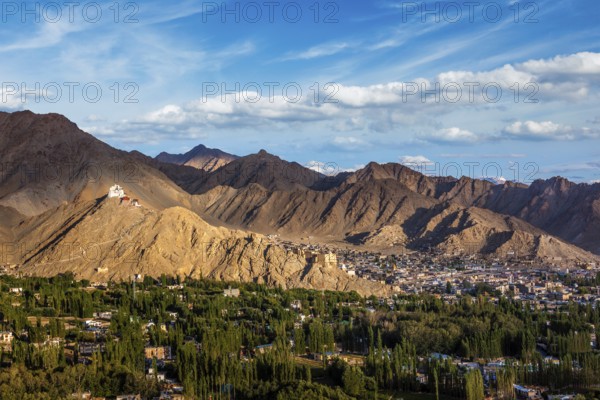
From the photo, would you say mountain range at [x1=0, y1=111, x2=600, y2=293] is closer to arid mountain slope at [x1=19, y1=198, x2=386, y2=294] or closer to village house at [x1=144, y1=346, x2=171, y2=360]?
arid mountain slope at [x1=19, y1=198, x2=386, y2=294]

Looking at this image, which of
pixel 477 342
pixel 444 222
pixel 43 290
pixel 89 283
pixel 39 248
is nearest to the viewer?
pixel 477 342

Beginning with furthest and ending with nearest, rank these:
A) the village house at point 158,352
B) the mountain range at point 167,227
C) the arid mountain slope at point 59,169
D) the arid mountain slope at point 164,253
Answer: the arid mountain slope at point 59,169 < the mountain range at point 167,227 < the arid mountain slope at point 164,253 < the village house at point 158,352

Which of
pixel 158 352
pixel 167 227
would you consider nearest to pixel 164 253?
pixel 167 227

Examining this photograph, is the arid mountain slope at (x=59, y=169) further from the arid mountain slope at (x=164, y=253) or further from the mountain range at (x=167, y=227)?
the arid mountain slope at (x=164, y=253)

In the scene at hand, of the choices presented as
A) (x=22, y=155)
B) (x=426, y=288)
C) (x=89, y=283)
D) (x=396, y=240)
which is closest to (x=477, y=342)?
(x=426, y=288)

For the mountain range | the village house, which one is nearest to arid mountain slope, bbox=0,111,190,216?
the mountain range

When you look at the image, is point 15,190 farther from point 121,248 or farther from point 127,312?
point 127,312

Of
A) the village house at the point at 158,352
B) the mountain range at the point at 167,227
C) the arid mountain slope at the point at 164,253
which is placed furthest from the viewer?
the mountain range at the point at 167,227

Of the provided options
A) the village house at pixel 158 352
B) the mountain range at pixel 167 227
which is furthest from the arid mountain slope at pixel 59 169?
the village house at pixel 158 352

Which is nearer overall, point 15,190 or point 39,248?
point 39,248

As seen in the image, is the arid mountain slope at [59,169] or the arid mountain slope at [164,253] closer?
the arid mountain slope at [164,253]

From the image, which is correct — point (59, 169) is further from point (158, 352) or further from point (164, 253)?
point (158, 352)
